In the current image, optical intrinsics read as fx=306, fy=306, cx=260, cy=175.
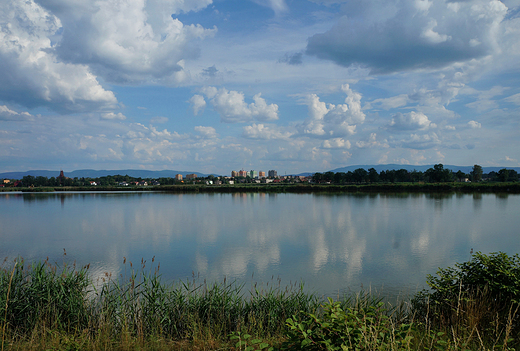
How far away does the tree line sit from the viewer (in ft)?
328

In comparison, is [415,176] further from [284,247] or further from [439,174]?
[284,247]

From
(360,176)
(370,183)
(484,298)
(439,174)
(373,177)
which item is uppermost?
(439,174)

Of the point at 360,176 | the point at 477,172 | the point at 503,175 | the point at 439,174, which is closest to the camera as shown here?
the point at 503,175

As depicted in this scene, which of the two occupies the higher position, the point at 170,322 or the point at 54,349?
the point at 54,349

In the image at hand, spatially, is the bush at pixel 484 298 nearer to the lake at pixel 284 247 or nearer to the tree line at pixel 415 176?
the lake at pixel 284 247

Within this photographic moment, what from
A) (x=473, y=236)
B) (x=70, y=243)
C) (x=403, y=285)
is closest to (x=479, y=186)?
(x=473, y=236)

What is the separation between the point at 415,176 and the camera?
379 ft

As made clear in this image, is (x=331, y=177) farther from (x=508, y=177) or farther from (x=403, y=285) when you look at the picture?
(x=403, y=285)

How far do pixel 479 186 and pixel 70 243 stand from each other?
86.3 meters

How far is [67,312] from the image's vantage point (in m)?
6.32

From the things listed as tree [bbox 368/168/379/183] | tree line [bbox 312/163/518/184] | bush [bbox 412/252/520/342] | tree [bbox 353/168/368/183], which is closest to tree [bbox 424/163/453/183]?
tree line [bbox 312/163/518/184]

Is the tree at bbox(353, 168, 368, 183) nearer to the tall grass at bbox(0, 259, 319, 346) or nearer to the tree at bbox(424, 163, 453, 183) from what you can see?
the tree at bbox(424, 163, 453, 183)

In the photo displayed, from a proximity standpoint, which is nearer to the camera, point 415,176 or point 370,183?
point 370,183

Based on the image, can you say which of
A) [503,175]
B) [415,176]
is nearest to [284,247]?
[503,175]
